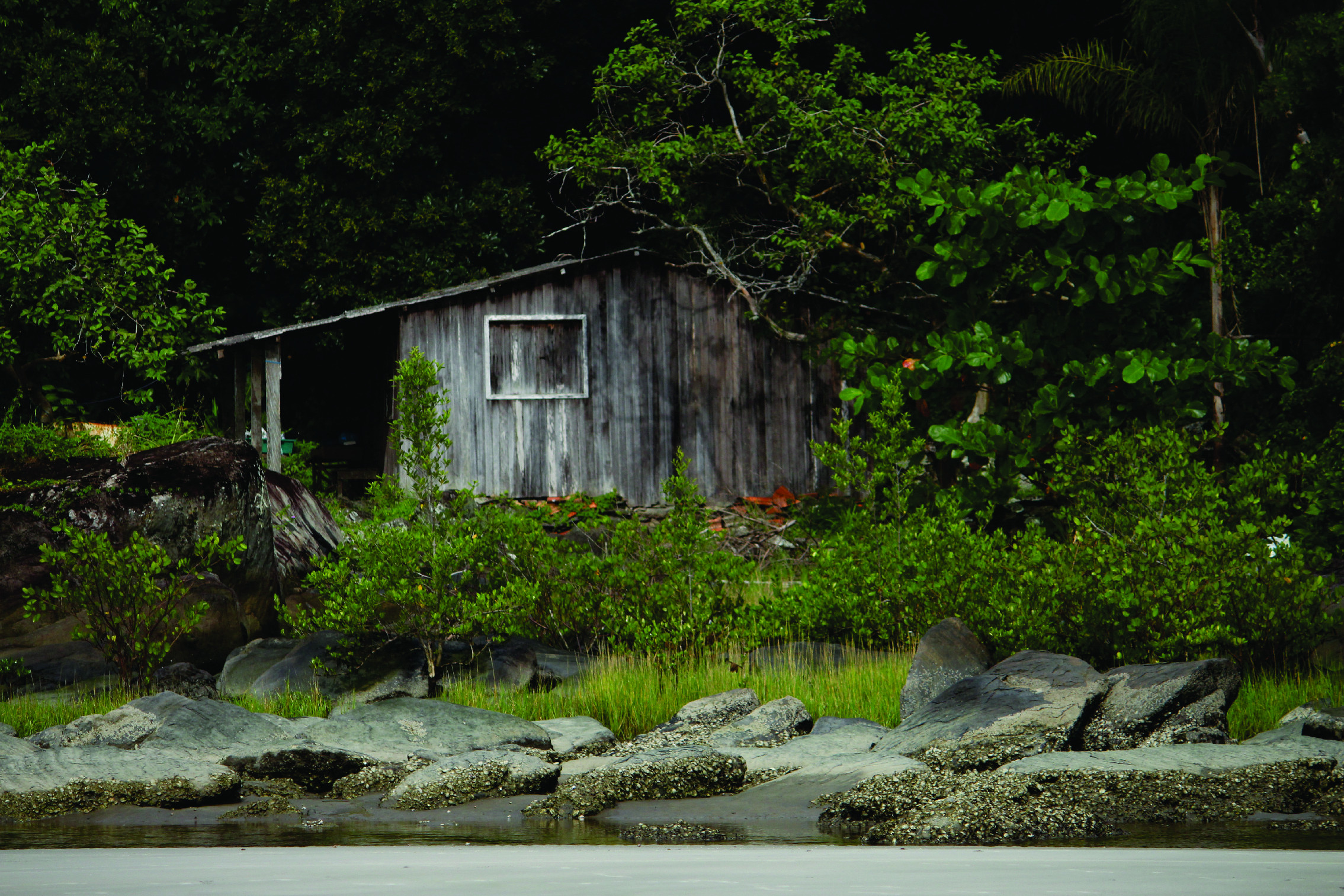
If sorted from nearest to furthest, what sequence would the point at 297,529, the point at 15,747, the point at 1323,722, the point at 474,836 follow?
A: 1. the point at 474,836
2. the point at 1323,722
3. the point at 15,747
4. the point at 297,529

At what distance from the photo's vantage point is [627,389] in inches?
697

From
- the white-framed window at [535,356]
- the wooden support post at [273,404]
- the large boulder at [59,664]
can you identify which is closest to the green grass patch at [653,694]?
the large boulder at [59,664]

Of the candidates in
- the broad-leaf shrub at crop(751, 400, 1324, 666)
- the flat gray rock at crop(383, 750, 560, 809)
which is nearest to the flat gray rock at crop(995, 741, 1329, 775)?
the broad-leaf shrub at crop(751, 400, 1324, 666)

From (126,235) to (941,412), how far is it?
13.1 metres

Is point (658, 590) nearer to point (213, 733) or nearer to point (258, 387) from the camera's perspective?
point (213, 733)

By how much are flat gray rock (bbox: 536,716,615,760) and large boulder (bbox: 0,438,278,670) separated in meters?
3.72

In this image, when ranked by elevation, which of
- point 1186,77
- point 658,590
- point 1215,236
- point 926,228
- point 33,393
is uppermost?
point 1186,77

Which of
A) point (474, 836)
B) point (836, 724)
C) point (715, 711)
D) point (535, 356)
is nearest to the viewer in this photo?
point (474, 836)

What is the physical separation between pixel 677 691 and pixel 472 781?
2226 mm

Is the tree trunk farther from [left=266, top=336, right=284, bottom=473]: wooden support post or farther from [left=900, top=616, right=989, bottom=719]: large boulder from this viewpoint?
[left=900, top=616, right=989, bottom=719]: large boulder

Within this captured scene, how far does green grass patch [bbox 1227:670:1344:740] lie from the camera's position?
715cm

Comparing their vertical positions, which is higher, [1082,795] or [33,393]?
[33,393]

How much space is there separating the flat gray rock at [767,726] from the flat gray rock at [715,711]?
2.8 inches

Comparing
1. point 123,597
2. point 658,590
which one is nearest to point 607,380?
point 658,590
